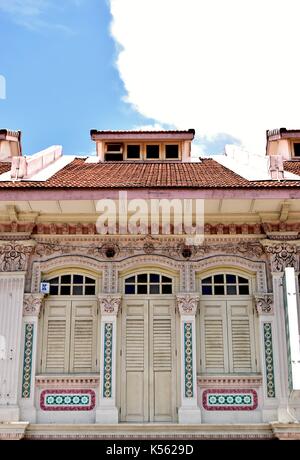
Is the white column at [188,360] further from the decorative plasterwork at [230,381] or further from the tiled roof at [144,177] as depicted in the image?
the tiled roof at [144,177]

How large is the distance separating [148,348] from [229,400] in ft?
4.71

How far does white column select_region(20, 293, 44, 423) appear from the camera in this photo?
922 cm

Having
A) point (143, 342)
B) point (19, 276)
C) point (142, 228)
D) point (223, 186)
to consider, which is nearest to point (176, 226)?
point (142, 228)

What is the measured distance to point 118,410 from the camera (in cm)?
929

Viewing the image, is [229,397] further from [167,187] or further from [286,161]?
[286,161]

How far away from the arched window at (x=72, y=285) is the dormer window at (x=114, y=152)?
4.26m

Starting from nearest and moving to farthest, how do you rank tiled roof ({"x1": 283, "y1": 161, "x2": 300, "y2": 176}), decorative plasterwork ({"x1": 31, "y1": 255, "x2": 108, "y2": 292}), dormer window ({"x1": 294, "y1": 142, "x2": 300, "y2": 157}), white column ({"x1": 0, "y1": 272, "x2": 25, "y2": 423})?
white column ({"x1": 0, "y1": 272, "x2": 25, "y2": 423})
decorative plasterwork ({"x1": 31, "y1": 255, "x2": 108, "y2": 292})
tiled roof ({"x1": 283, "y1": 161, "x2": 300, "y2": 176})
dormer window ({"x1": 294, "y1": 142, "x2": 300, "y2": 157})

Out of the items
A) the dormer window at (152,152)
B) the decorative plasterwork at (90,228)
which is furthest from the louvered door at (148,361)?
the dormer window at (152,152)

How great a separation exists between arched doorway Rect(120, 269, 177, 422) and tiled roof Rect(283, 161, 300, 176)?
377cm

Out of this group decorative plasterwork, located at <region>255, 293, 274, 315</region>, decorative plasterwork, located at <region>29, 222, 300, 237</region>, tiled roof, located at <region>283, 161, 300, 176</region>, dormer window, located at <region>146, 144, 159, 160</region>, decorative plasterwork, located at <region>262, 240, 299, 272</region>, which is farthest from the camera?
dormer window, located at <region>146, 144, 159, 160</region>

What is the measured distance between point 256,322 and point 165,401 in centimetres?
185

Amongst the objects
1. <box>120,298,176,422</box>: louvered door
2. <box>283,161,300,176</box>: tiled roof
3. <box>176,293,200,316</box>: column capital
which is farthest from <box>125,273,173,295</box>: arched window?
<box>283,161,300,176</box>: tiled roof

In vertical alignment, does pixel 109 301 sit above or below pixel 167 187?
below

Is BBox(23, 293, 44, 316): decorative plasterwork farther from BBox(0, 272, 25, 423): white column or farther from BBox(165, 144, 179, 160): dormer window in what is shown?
BBox(165, 144, 179, 160): dormer window
